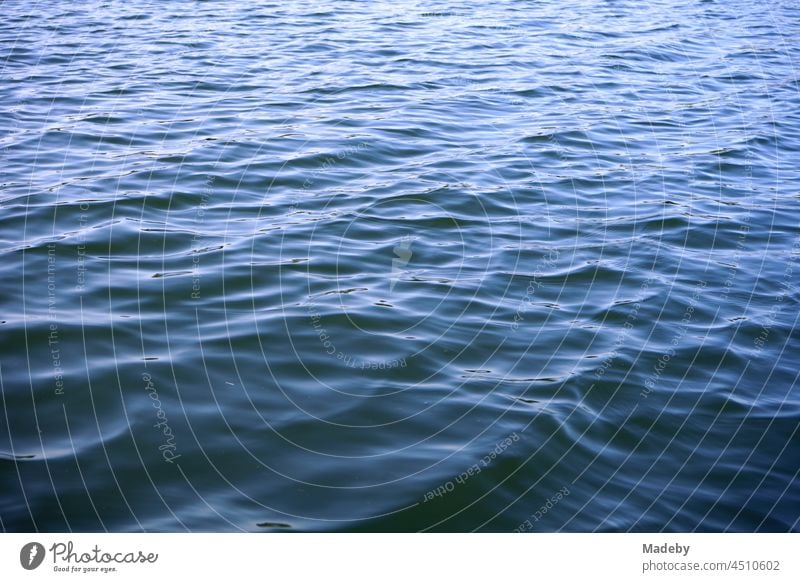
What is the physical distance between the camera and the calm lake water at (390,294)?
4496 mm

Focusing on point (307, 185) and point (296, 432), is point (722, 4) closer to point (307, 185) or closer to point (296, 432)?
point (307, 185)

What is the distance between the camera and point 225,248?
6.78 meters

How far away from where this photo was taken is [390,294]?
6.30 m

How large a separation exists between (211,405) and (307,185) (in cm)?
346

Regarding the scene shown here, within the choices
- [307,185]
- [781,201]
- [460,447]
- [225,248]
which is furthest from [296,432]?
[781,201]
